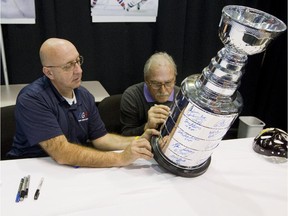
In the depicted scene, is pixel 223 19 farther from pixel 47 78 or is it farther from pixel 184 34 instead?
pixel 184 34

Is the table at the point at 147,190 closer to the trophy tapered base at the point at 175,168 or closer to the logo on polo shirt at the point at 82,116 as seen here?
the trophy tapered base at the point at 175,168

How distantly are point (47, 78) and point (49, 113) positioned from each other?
0.20 m

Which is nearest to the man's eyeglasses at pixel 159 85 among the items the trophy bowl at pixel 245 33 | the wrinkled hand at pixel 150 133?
the wrinkled hand at pixel 150 133

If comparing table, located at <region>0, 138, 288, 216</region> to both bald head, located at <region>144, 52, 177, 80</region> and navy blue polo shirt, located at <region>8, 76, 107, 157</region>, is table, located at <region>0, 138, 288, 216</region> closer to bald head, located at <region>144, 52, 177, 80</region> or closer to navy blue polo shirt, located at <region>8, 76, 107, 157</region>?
navy blue polo shirt, located at <region>8, 76, 107, 157</region>

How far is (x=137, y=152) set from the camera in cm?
90

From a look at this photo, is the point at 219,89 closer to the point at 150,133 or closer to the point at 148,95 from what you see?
the point at 150,133

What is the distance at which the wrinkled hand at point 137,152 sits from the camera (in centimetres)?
90

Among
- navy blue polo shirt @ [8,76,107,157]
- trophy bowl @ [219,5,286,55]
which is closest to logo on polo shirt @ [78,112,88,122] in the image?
navy blue polo shirt @ [8,76,107,157]

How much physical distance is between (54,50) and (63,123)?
0.32 m

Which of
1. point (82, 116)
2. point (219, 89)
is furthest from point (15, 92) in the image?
point (219, 89)

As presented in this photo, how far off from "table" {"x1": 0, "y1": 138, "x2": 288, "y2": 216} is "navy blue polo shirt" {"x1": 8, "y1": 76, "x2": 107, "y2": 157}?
0.16 metres

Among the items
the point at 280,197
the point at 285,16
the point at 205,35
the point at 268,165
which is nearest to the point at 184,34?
the point at 205,35

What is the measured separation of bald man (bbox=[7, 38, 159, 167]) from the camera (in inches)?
36.8

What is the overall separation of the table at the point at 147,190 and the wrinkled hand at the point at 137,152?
3 cm
